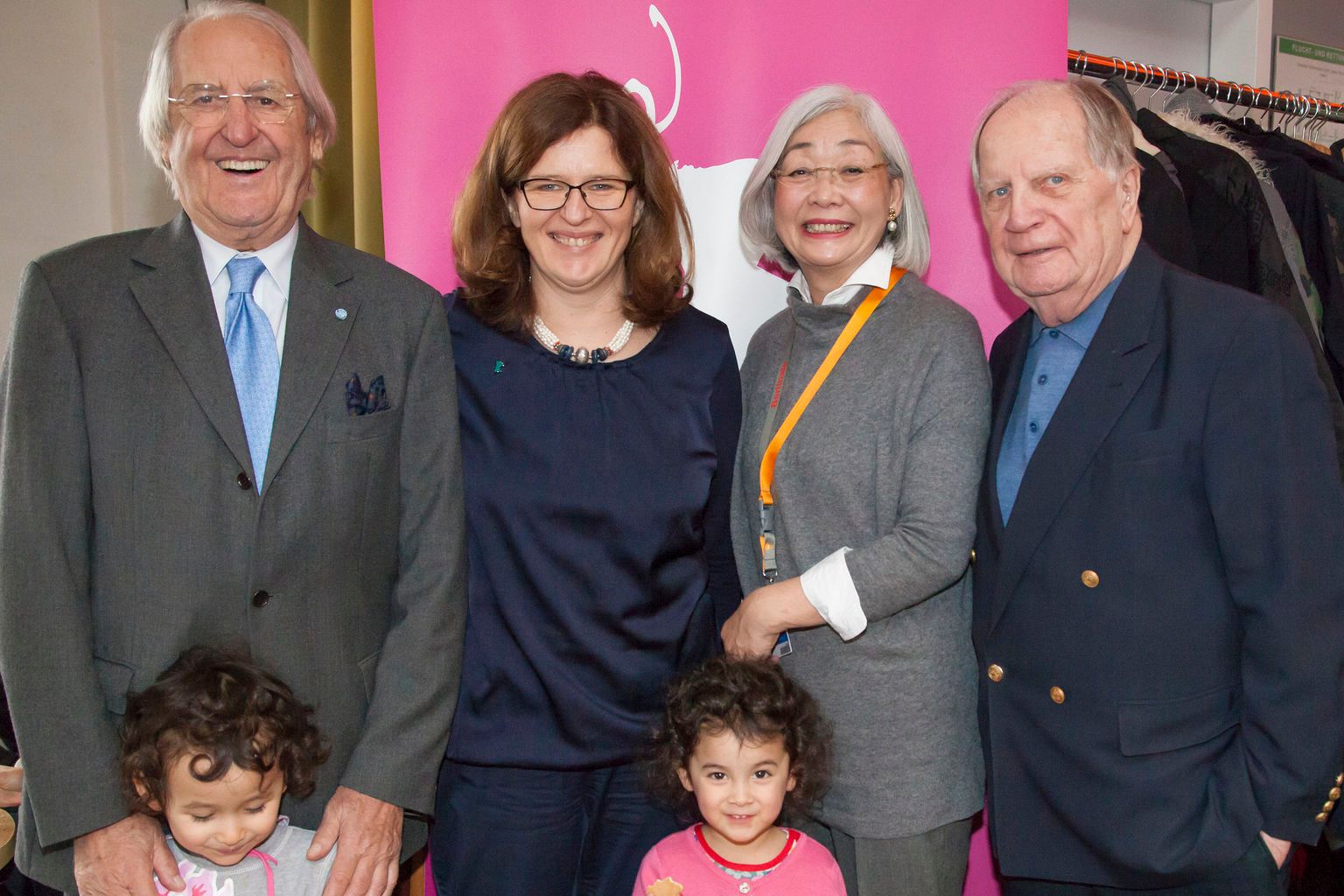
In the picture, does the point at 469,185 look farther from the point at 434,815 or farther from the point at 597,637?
the point at 434,815

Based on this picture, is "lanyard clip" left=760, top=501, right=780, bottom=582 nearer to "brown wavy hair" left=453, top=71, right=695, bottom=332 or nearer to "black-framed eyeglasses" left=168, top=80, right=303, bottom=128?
"brown wavy hair" left=453, top=71, right=695, bottom=332

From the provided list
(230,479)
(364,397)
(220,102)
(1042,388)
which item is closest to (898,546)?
(1042,388)

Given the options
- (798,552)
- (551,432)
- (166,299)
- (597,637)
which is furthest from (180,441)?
(798,552)

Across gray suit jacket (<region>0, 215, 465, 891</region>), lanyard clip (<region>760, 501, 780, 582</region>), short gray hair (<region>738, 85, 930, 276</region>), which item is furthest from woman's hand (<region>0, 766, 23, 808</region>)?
short gray hair (<region>738, 85, 930, 276</region>)

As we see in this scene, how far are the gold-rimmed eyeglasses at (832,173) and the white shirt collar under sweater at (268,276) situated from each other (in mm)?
970

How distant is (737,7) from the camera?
2680 millimetres

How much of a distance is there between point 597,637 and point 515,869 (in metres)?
0.44

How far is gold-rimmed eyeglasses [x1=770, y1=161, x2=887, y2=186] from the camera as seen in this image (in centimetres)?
214

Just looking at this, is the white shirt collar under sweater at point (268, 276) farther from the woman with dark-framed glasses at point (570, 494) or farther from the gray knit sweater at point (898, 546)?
the gray knit sweater at point (898, 546)

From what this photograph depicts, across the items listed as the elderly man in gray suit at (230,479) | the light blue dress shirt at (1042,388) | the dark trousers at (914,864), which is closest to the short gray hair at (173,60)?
the elderly man in gray suit at (230,479)

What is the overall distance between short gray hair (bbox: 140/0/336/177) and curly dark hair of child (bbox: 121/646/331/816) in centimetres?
86

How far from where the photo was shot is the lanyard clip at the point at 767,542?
211 centimetres

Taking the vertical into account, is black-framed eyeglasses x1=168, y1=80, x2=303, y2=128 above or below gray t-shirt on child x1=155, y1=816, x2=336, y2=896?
above

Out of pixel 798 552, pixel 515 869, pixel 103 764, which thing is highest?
pixel 798 552
